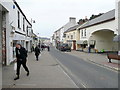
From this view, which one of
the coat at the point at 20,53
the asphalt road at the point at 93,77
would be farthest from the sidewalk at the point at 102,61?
the coat at the point at 20,53

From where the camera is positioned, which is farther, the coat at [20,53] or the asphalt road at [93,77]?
the coat at [20,53]

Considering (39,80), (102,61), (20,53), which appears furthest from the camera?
(102,61)

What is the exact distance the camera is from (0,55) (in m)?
11.5

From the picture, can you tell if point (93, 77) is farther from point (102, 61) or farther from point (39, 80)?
point (102, 61)

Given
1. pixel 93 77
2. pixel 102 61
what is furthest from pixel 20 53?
pixel 102 61

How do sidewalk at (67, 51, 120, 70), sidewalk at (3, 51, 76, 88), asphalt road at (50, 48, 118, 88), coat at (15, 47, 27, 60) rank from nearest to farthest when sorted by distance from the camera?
sidewalk at (3, 51, 76, 88)
asphalt road at (50, 48, 118, 88)
coat at (15, 47, 27, 60)
sidewalk at (67, 51, 120, 70)

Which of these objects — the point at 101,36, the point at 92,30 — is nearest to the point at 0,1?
the point at 92,30

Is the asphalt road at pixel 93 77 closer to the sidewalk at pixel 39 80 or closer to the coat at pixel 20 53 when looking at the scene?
the sidewalk at pixel 39 80

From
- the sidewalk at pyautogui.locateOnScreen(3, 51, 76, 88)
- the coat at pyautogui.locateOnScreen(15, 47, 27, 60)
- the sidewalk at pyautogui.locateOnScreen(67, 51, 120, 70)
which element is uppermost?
the coat at pyautogui.locateOnScreen(15, 47, 27, 60)

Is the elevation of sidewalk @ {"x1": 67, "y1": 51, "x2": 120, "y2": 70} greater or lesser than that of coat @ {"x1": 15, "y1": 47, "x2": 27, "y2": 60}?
lesser

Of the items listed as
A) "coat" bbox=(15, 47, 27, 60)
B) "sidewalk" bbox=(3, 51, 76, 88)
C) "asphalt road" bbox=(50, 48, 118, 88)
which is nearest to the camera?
"sidewalk" bbox=(3, 51, 76, 88)

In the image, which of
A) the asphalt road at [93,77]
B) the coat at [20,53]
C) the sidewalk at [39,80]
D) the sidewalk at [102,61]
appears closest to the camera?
the sidewalk at [39,80]

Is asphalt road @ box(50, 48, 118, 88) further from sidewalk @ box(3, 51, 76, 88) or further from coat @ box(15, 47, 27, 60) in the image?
coat @ box(15, 47, 27, 60)

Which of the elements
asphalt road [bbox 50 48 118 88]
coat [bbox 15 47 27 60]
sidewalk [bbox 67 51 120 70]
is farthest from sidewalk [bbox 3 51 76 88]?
sidewalk [bbox 67 51 120 70]
